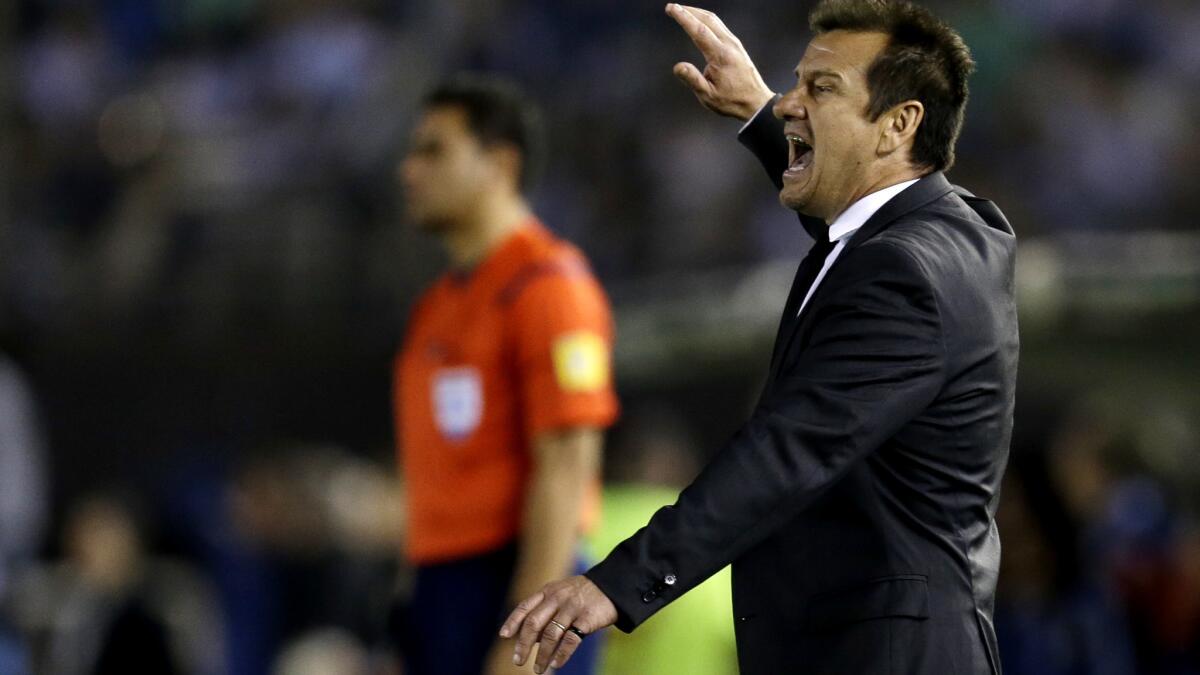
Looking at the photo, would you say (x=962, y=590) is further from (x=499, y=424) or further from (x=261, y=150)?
(x=261, y=150)

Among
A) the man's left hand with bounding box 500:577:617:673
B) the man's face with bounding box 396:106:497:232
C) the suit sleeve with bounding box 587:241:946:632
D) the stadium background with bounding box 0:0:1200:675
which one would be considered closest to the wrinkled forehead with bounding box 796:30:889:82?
the suit sleeve with bounding box 587:241:946:632

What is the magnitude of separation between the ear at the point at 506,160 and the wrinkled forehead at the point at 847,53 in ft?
6.67

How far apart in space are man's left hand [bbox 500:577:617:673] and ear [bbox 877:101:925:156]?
2.86 feet

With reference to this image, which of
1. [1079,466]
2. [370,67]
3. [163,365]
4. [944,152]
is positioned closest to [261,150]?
[370,67]

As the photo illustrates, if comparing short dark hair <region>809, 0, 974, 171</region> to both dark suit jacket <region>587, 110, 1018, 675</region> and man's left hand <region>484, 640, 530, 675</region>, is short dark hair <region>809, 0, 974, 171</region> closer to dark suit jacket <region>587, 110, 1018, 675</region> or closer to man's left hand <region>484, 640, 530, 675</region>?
dark suit jacket <region>587, 110, 1018, 675</region>

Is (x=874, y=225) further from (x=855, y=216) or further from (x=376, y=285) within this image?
(x=376, y=285)

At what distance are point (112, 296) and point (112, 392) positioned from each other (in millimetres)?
831

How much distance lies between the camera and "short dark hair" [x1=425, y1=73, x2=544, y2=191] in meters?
5.30

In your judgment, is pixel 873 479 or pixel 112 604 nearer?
pixel 873 479

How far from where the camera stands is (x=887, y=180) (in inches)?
129

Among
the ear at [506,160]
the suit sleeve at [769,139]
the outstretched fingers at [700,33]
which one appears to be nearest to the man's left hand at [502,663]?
the ear at [506,160]

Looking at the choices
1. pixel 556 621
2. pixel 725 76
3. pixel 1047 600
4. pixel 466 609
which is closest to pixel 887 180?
pixel 725 76

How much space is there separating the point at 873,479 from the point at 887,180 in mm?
489

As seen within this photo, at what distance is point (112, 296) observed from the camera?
12.2m
